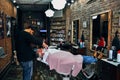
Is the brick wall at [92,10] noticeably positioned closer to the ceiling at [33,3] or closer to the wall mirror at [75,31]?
the wall mirror at [75,31]

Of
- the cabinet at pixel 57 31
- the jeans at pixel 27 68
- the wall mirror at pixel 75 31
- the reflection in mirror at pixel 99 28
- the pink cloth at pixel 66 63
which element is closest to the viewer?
the pink cloth at pixel 66 63

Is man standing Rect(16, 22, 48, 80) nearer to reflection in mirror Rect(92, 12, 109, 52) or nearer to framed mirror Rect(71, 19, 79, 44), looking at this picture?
reflection in mirror Rect(92, 12, 109, 52)

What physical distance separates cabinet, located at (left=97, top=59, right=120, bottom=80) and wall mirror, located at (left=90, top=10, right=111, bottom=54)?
0.67 meters

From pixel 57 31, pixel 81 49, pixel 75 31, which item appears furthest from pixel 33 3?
pixel 81 49

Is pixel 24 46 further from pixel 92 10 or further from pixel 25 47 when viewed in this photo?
pixel 92 10

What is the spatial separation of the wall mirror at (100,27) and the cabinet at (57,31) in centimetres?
507

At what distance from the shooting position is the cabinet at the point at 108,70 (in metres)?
3.64

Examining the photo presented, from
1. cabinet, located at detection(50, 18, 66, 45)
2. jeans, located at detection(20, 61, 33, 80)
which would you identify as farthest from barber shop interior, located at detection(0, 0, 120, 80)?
cabinet, located at detection(50, 18, 66, 45)

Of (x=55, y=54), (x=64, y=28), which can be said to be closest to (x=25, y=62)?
(x=55, y=54)

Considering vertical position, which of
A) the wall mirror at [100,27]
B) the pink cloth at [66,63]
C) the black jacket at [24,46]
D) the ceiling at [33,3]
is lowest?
the pink cloth at [66,63]

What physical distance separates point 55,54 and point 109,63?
1.11m

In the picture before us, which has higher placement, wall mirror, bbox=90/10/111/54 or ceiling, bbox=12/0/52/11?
ceiling, bbox=12/0/52/11

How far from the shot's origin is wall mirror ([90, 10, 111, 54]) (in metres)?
4.85

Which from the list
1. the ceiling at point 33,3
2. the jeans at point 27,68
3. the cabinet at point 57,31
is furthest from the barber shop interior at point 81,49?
the ceiling at point 33,3
